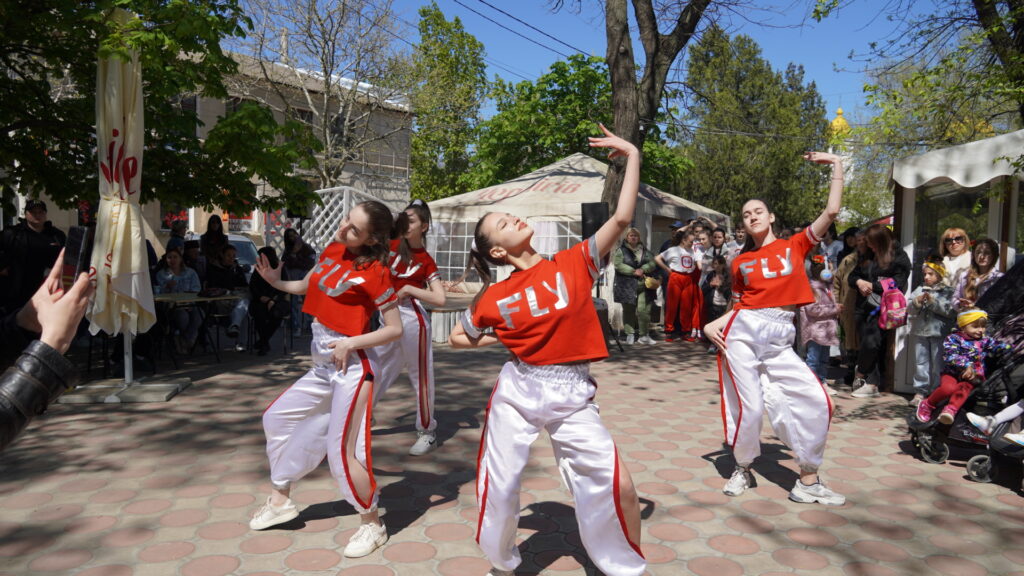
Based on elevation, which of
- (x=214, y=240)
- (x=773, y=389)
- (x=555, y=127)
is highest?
(x=555, y=127)

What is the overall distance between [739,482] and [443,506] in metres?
1.86

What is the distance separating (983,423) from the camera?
5.02m

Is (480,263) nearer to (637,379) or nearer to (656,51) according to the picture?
(637,379)

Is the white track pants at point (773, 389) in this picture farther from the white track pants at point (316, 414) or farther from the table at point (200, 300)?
the table at point (200, 300)

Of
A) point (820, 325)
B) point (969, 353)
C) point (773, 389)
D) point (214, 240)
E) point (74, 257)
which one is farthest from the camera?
point (214, 240)

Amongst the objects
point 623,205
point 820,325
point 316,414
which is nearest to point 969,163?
point 820,325

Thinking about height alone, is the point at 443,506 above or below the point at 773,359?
below

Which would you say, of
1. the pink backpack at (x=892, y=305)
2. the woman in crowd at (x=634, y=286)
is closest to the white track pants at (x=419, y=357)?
the pink backpack at (x=892, y=305)

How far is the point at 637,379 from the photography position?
29.1 ft

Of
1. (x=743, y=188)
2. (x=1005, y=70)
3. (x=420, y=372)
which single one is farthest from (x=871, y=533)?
(x=743, y=188)

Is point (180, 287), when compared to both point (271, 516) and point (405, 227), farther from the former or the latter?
point (271, 516)

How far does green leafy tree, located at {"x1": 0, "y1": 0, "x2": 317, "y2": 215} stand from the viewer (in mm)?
7375

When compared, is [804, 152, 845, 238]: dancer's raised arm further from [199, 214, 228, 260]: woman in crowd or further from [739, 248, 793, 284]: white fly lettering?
[199, 214, 228, 260]: woman in crowd

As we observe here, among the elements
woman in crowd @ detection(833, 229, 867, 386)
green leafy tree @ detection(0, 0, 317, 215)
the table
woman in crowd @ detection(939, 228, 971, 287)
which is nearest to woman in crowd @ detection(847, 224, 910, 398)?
woman in crowd @ detection(833, 229, 867, 386)
